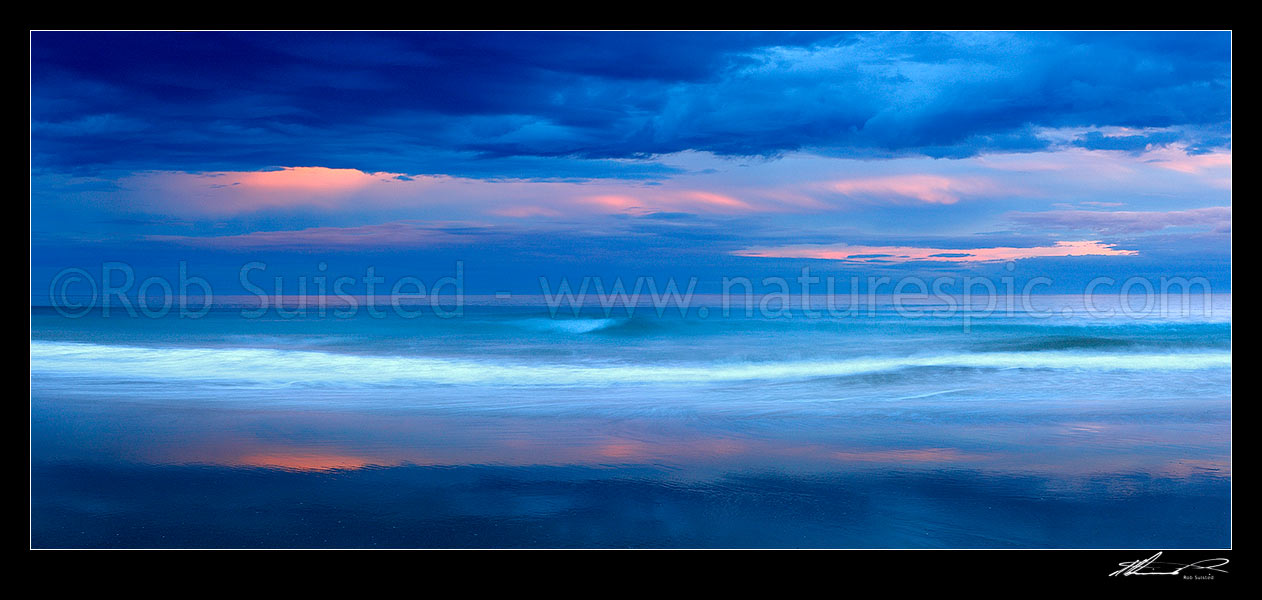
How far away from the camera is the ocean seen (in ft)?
12.4

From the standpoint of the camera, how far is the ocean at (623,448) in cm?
379

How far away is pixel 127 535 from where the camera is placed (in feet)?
12.0
